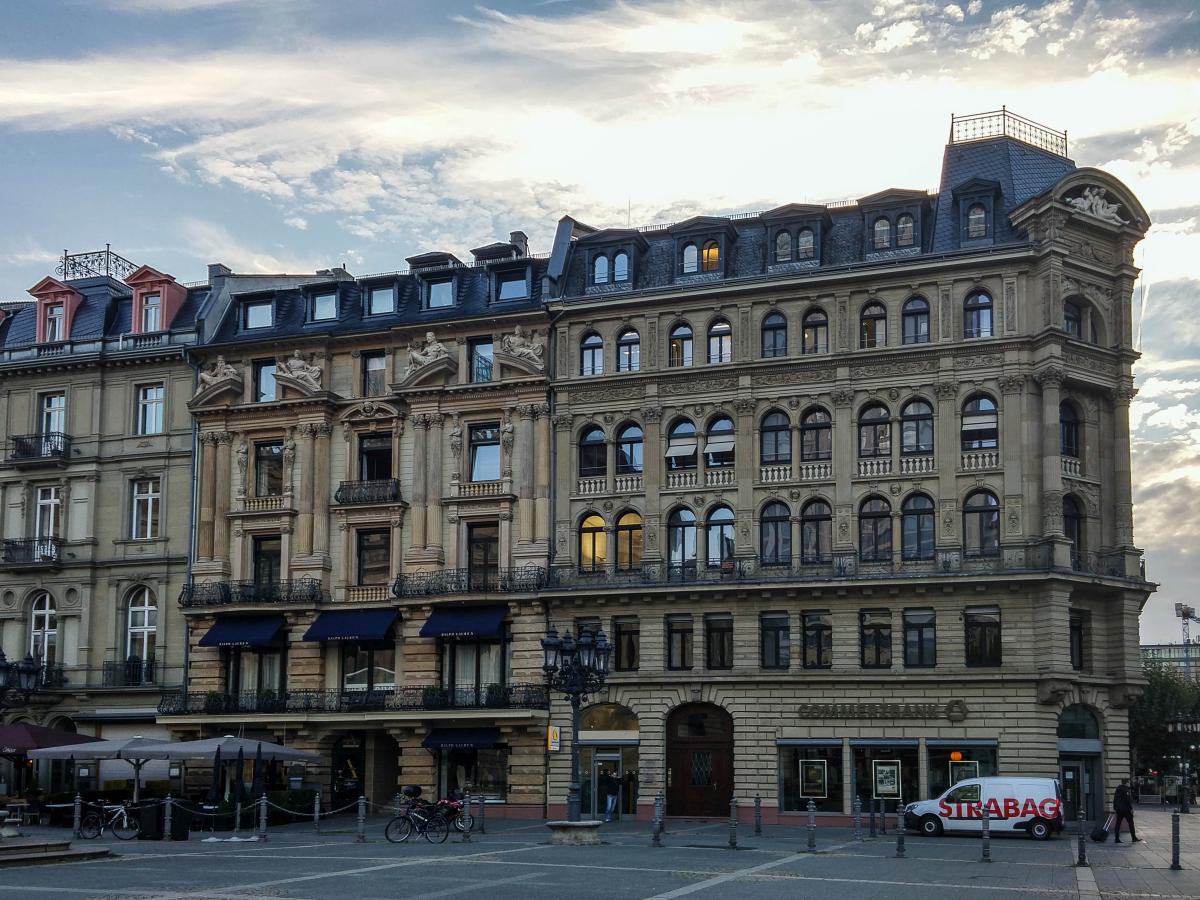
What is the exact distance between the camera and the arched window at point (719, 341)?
→ 54969 mm

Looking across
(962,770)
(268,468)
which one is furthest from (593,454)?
(962,770)

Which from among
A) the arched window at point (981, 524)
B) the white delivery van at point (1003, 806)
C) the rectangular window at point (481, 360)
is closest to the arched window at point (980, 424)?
the arched window at point (981, 524)

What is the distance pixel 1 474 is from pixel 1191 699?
236 ft

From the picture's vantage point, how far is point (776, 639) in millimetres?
52719

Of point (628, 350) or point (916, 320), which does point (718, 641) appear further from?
point (916, 320)

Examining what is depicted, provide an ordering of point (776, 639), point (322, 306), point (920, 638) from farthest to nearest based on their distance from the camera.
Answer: point (322, 306), point (776, 639), point (920, 638)

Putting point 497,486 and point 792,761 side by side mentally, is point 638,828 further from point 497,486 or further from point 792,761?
point 497,486

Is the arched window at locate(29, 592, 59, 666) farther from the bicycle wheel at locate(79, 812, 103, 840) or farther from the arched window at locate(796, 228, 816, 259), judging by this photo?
the arched window at locate(796, 228, 816, 259)

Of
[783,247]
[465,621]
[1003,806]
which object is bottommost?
[1003,806]

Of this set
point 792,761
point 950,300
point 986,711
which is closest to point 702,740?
point 792,761

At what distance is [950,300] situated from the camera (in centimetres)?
5169

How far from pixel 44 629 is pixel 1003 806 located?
1527 inches

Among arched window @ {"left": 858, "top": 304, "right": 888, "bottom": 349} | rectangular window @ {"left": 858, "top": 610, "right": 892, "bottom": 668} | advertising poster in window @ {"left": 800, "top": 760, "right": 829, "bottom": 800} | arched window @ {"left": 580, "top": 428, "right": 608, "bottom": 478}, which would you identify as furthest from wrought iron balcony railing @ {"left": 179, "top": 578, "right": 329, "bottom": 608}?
arched window @ {"left": 858, "top": 304, "right": 888, "bottom": 349}

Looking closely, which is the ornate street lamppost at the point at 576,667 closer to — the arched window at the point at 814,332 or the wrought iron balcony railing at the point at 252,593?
the arched window at the point at 814,332
